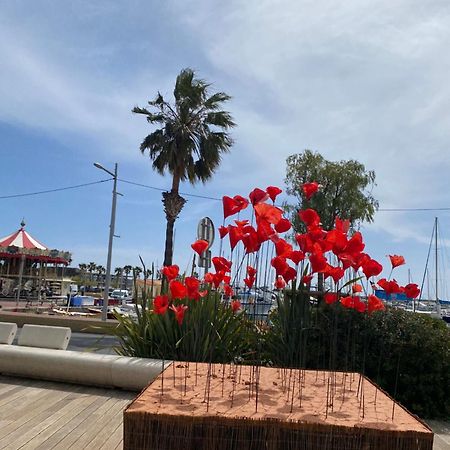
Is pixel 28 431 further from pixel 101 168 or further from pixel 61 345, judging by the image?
pixel 101 168

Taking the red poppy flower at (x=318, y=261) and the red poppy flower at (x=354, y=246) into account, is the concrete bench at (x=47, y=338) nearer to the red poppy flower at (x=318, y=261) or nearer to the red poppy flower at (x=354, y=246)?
the red poppy flower at (x=318, y=261)

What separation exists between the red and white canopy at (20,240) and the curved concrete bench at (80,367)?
2812 cm

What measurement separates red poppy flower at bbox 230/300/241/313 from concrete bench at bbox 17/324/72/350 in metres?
2.10

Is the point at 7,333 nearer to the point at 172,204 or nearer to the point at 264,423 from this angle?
the point at 264,423

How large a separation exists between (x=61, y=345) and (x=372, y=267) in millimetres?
4170

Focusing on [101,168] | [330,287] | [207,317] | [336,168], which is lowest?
[207,317]

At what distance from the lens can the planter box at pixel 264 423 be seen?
1.84 m

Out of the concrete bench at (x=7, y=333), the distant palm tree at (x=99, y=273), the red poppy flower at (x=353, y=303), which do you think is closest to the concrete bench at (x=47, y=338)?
the concrete bench at (x=7, y=333)

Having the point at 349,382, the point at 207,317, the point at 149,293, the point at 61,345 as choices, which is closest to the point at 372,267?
the point at 349,382

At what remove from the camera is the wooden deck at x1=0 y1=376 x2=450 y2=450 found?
10.9ft

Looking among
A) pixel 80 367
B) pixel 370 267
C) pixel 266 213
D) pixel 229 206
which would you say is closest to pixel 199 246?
pixel 229 206

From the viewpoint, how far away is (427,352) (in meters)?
4.66

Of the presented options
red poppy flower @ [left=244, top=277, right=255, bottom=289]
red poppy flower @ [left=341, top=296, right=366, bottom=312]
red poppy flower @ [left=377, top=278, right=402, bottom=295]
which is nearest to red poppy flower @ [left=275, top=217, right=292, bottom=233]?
red poppy flower @ [left=244, top=277, right=255, bottom=289]

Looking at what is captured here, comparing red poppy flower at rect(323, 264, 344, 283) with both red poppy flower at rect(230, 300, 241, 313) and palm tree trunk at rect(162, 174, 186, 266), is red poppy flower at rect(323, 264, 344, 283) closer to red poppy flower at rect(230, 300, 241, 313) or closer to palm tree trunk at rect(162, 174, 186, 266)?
red poppy flower at rect(230, 300, 241, 313)
